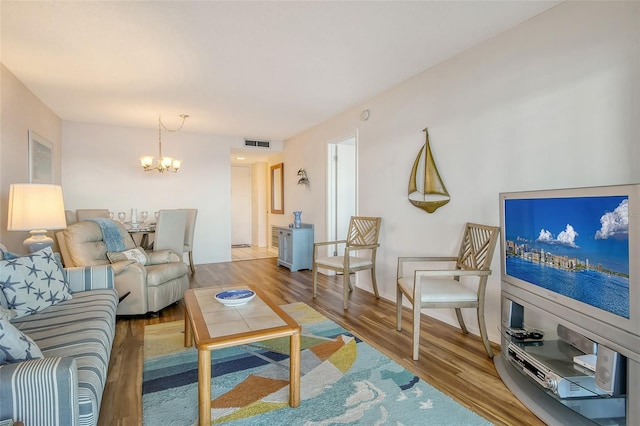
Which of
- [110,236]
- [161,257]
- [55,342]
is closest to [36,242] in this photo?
[110,236]

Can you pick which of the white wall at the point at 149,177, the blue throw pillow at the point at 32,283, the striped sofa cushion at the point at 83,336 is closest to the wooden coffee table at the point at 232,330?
the striped sofa cushion at the point at 83,336

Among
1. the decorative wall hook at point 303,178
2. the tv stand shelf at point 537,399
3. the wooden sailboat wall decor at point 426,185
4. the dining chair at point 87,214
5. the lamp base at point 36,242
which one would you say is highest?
the decorative wall hook at point 303,178

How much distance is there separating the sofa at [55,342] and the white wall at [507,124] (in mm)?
2639

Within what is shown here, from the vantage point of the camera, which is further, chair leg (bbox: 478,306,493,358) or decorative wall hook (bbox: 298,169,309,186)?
decorative wall hook (bbox: 298,169,309,186)

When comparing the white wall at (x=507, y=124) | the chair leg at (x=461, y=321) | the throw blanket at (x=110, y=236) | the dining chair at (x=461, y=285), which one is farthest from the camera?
the throw blanket at (x=110, y=236)

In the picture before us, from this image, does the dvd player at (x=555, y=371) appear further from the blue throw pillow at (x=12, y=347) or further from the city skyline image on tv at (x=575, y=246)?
the blue throw pillow at (x=12, y=347)

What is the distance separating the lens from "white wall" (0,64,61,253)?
2922 mm

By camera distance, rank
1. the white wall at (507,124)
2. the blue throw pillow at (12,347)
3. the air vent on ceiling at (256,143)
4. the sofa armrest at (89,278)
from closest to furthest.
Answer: the blue throw pillow at (12,347)
the white wall at (507,124)
the sofa armrest at (89,278)
the air vent on ceiling at (256,143)

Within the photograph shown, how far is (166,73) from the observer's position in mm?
3111

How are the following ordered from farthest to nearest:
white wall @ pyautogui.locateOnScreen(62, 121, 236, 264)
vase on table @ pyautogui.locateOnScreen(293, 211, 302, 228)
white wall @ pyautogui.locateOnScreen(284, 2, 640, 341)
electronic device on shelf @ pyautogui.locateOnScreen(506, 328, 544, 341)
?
vase on table @ pyautogui.locateOnScreen(293, 211, 302, 228) → white wall @ pyautogui.locateOnScreen(62, 121, 236, 264) → electronic device on shelf @ pyautogui.locateOnScreen(506, 328, 544, 341) → white wall @ pyautogui.locateOnScreen(284, 2, 640, 341)

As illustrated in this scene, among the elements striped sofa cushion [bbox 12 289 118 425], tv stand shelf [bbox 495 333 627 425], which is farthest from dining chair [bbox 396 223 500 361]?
striped sofa cushion [bbox 12 289 118 425]

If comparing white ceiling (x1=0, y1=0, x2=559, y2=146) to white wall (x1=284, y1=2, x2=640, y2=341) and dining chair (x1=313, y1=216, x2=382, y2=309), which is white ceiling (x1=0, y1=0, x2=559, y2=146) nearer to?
white wall (x1=284, y1=2, x2=640, y2=341)

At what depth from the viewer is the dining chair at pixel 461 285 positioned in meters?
2.27

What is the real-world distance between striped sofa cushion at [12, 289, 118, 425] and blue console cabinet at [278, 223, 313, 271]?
10.1 feet
